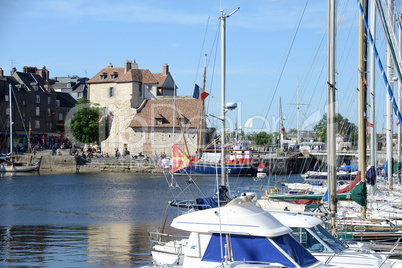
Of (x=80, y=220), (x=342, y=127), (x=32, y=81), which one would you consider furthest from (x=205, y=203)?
(x=32, y=81)

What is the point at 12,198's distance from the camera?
144 ft

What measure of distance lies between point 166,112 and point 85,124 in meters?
14.8

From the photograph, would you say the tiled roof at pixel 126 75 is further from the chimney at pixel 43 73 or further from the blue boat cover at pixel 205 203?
the blue boat cover at pixel 205 203

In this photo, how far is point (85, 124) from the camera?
92.1 metres

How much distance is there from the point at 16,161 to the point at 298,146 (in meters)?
48.3

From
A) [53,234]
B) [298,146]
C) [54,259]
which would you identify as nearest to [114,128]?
[298,146]

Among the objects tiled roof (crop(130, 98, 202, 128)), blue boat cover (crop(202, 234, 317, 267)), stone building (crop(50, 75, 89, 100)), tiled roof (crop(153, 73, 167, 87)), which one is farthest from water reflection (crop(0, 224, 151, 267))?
stone building (crop(50, 75, 89, 100))

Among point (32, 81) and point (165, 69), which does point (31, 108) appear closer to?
point (32, 81)

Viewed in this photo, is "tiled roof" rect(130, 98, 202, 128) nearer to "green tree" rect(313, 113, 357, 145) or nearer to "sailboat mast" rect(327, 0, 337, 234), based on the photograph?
"green tree" rect(313, 113, 357, 145)

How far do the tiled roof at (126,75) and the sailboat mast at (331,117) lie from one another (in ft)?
246

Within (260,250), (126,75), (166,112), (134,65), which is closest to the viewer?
(260,250)

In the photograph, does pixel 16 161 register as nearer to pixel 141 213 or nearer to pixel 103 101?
pixel 103 101

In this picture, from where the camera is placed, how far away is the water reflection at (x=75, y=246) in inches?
816

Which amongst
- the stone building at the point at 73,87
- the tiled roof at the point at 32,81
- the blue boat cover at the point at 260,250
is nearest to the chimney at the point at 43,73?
the tiled roof at the point at 32,81
